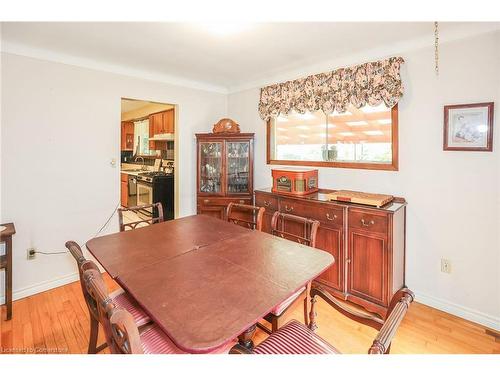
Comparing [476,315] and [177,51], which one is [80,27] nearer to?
[177,51]

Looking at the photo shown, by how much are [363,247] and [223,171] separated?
191cm

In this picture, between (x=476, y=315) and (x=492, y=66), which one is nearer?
(x=492, y=66)

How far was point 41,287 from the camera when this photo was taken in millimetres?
2674

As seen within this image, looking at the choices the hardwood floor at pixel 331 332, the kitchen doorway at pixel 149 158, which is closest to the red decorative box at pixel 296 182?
the hardwood floor at pixel 331 332

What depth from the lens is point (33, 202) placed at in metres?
2.59

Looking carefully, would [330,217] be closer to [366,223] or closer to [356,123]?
[366,223]

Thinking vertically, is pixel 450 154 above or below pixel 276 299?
above

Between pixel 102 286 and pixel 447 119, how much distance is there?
2.58 metres

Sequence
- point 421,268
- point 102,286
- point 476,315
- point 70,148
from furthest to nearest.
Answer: point 70,148 < point 421,268 < point 476,315 < point 102,286

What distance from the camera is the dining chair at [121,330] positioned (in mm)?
842

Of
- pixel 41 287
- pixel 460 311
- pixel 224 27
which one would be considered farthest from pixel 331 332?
pixel 41 287

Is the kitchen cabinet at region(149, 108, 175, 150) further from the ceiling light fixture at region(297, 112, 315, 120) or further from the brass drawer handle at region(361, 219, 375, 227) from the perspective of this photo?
the brass drawer handle at region(361, 219, 375, 227)
